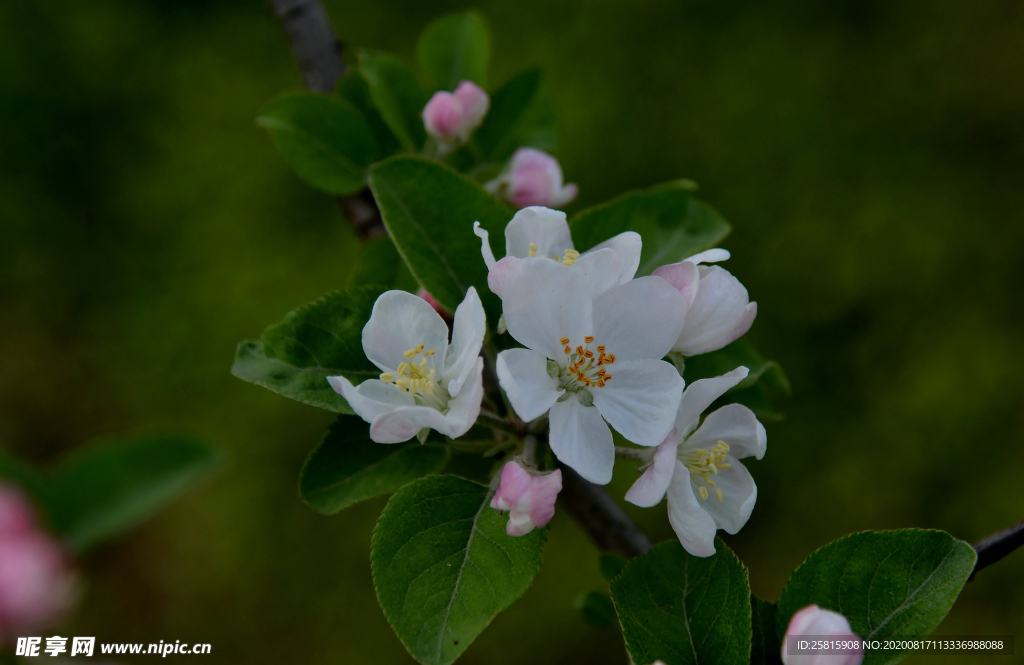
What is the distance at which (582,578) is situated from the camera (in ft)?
4.30

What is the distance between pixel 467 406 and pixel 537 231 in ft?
0.55

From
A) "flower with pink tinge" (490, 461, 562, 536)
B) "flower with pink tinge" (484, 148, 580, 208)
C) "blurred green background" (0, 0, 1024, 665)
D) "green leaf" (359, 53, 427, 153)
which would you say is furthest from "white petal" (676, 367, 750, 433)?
"blurred green background" (0, 0, 1024, 665)

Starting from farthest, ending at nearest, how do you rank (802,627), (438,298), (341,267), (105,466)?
1. (341,267)
2. (105,466)
3. (438,298)
4. (802,627)

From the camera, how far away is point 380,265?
0.75 m

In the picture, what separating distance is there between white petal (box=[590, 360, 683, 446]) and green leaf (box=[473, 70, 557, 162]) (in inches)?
17.5

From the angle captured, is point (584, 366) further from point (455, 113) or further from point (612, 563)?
point (455, 113)

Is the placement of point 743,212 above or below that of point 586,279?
below

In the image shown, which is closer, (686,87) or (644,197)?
(644,197)

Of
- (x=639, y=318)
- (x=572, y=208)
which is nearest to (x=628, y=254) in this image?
(x=639, y=318)

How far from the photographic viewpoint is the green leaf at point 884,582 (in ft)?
1.65

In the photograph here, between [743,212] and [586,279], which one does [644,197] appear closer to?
[586,279]

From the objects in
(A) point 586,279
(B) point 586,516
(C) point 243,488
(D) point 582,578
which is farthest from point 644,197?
(C) point 243,488

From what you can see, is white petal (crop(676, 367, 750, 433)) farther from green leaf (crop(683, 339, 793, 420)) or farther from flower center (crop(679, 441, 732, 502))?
green leaf (crop(683, 339, 793, 420))

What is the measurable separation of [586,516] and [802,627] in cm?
27
